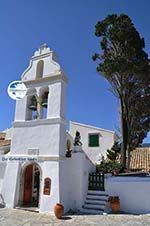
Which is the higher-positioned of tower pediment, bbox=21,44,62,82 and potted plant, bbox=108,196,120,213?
tower pediment, bbox=21,44,62,82

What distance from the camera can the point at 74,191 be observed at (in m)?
12.0

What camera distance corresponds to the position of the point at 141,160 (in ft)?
68.9

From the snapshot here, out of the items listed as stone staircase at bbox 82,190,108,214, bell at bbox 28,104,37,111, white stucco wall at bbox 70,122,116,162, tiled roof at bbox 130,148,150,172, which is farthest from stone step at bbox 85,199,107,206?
white stucco wall at bbox 70,122,116,162

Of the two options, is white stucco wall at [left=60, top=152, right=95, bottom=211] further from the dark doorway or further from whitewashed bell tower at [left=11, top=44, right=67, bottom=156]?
the dark doorway

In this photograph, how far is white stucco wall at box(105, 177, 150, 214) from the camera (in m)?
11.3

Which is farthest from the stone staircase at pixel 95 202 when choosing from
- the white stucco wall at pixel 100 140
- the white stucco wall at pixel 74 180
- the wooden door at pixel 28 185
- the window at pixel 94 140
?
the window at pixel 94 140

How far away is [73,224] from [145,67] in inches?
410

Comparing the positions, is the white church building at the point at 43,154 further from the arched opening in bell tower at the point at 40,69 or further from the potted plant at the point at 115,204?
the potted plant at the point at 115,204

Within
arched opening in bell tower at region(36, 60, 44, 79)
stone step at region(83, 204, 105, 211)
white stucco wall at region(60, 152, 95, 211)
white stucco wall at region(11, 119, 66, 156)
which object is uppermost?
arched opening in bell tower at region(36, 60, 44, 79)

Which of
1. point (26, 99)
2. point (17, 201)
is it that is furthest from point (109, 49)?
point (17, 201)

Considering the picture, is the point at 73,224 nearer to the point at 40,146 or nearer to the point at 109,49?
the point at 40,146

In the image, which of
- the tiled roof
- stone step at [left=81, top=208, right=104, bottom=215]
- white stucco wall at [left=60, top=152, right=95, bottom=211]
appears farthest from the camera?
the tiled roof

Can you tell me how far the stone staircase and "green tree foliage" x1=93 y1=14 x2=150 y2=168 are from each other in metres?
3.02

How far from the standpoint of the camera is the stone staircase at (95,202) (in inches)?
440
